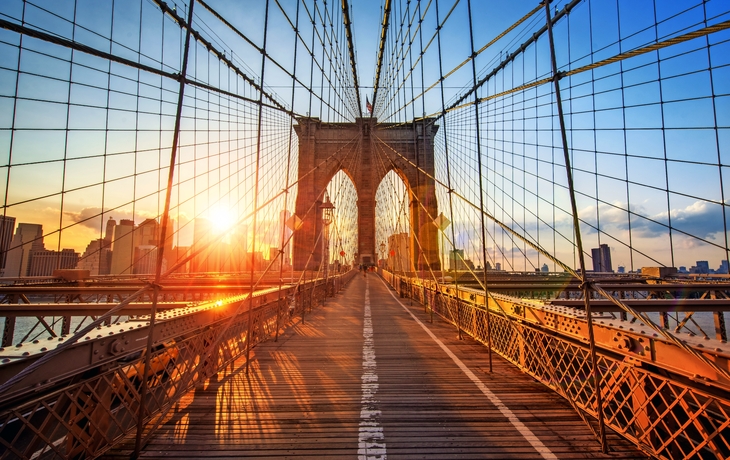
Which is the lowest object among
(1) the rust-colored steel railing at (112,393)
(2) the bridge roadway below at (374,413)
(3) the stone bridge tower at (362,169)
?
(2) the bridge roadway below at (374,413)

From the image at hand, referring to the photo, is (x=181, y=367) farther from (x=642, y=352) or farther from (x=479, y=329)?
(x=479, y=329)

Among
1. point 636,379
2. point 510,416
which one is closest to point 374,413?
point 510,416

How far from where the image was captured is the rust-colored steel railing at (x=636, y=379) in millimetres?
2117

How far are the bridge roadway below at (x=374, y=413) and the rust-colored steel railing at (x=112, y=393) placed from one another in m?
0.21

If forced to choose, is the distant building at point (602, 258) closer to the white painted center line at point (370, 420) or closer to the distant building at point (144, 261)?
the white painted center line at point (370, 420)

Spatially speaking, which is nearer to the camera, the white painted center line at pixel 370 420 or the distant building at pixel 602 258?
the white painted center line at pixel 370 420

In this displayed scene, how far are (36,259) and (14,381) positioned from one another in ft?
60.9

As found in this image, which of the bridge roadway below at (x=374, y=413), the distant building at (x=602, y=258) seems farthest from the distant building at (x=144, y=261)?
the distant building at (x=602, y=258)

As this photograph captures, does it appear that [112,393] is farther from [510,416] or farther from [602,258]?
[602,258]

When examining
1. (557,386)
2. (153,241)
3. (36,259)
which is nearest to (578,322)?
(557,386)

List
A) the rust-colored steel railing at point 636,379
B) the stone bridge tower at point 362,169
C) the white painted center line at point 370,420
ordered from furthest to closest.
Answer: the stone bridge tower at point 362,169 < the white painted center line at point 370,420 < the rust-colored steel railing at point 636,379

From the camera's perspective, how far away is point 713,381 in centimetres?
201

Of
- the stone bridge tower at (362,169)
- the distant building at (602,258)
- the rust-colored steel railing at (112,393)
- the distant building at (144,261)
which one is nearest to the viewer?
the rust-colored steel railing at (112,393)

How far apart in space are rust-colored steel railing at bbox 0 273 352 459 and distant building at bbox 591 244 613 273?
15353 millimetres
